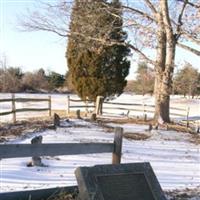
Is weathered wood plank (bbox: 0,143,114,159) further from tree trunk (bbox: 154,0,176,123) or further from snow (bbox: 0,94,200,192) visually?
tree trunk (bbox: 154,0,176,123)

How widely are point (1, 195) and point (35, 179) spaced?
3143 mm

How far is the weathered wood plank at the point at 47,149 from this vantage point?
6125mm

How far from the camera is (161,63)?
76.4 ft

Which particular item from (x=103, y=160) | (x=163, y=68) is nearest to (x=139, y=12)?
(x=163, y=68)

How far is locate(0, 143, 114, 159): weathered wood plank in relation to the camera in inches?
241

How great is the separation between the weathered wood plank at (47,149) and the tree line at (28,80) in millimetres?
47036

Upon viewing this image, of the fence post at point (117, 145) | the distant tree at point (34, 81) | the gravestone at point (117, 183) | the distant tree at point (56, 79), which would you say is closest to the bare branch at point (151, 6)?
the fence post at point (117, 145)

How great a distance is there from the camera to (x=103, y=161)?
35.5ft

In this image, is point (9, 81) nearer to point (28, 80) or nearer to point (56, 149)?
point (28, 80)

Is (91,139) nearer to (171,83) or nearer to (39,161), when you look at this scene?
(39,161)

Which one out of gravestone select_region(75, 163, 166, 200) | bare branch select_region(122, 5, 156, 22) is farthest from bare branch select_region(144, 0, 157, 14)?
gravestone select_region(75, 163, 166, 200)

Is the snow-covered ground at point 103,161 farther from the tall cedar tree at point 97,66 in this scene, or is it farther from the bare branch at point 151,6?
the tall cedar tree at point 97,66

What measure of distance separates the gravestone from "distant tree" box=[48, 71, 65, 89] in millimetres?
55772

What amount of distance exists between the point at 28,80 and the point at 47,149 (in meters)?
52.7
